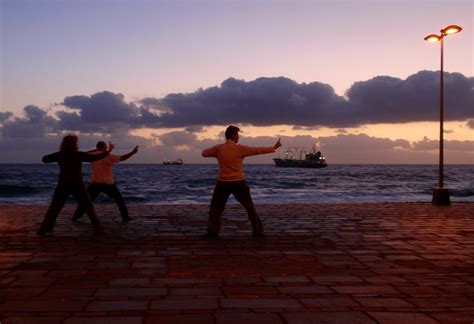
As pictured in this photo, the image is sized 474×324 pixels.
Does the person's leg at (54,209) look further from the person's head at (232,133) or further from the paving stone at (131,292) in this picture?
the paving stone at (131,292)

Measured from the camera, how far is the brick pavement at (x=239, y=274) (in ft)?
14.0

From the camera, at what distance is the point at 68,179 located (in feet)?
29.6

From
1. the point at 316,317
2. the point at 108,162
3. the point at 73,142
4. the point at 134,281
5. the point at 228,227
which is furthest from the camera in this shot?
the point at 108,162

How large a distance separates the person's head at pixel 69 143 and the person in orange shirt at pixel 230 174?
2220 millimetres

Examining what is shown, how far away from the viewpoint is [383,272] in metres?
5.98

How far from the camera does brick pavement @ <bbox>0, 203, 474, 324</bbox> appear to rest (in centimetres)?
427

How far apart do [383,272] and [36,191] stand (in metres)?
37.3

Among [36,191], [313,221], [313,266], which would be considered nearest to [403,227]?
[313,221]

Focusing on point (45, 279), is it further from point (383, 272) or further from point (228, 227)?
point (228, 227)

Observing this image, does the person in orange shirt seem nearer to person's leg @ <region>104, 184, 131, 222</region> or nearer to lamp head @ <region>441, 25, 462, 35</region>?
person's leg @ <region>104, 184, 131, 222</region>

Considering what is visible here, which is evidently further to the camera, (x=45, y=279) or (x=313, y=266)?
(x=313, y=266)

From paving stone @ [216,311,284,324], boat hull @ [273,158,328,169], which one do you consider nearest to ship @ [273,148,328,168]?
boat hull @ [273,158,328,169]

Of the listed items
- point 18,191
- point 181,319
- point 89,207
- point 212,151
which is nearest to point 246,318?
point 181,319

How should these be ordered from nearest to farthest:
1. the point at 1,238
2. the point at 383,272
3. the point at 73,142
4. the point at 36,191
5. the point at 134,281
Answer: the point at 134,281
the point at 383,272
the point at 1,238
the point at 73,142
the point at 36,191
